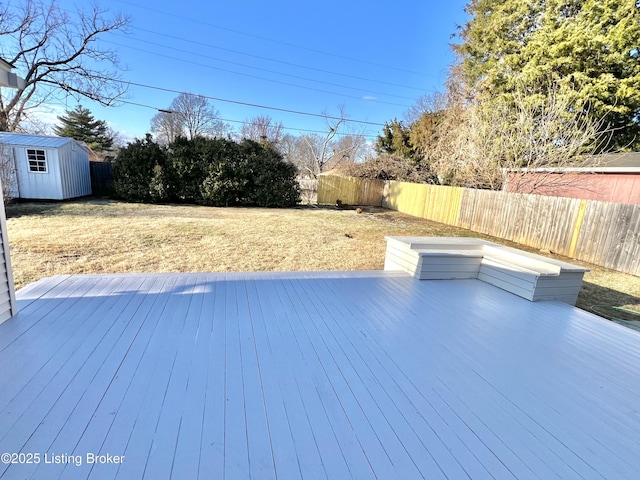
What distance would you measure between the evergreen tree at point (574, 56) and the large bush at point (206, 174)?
9146 millimetres

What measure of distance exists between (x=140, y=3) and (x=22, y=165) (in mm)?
7886

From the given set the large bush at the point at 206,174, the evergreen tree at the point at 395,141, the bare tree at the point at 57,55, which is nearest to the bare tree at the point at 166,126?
the bare tree at the point at 57,55

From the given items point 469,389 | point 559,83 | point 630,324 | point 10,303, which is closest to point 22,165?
point 10,303

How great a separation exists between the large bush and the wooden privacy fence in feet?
18.6

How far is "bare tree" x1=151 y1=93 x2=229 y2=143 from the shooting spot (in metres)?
22.8

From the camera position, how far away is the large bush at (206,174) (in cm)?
1138

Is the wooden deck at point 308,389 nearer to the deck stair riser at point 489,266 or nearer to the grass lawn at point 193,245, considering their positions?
the deck stair riser at point 489,266

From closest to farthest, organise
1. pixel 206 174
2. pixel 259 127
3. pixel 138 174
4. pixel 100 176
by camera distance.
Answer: pixel 138 174 → pixel 206 174 → pixel 100 176 → pixel 259 127

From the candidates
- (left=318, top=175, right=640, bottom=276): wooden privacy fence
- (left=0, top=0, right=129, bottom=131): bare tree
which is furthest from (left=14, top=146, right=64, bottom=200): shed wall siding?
(left=318, top=175, right=640, bottom=276): wooden privacy fence

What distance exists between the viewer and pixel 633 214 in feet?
18.3

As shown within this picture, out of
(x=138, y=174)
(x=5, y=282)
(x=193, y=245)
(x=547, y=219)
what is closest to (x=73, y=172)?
(x=138, y=174)

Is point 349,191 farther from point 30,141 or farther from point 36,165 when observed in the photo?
point 30,141

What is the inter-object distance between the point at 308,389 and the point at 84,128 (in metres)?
32.8

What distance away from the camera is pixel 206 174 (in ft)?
38.8
